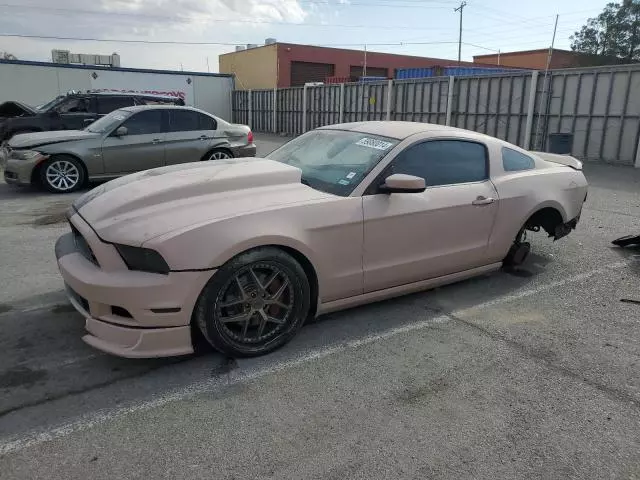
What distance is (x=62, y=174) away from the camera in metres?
8.99

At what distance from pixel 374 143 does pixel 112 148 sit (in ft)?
21.3

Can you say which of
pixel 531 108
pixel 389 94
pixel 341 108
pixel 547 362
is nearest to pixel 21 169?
pixel 547 362

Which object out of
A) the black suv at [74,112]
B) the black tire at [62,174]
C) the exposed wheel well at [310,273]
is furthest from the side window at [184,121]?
the exposed wheel well at [310,273]

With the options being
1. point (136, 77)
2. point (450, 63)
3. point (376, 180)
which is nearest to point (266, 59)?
point (136, 77)

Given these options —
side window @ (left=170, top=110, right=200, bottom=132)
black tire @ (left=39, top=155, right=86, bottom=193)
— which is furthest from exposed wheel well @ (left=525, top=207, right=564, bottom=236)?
black tire @ (left=39, top=155, right=86, bottom=193)

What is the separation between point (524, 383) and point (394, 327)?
101 cm

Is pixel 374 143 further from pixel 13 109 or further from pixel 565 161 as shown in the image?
pixel 13 109

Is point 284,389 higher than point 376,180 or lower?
lower

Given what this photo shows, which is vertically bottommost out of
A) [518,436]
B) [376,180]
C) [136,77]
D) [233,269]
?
[518,436]

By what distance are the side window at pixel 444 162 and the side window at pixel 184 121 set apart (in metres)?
6.65

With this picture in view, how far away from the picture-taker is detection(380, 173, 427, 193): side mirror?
357cm

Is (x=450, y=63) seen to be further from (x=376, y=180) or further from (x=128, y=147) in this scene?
(x=376, y=180)

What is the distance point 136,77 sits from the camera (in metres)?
25.9

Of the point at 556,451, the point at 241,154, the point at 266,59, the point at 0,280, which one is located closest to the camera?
the point at 556,451
